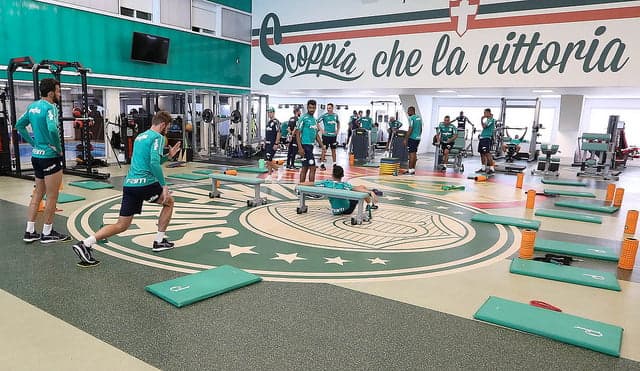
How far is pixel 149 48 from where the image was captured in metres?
12.6

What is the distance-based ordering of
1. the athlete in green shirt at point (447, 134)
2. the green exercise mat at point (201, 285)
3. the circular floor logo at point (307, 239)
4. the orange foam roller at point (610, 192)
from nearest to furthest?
the green exercise mat at point (201, 285), the circular floor logo at point (307, 239), the orange foam roller at point (610, 192), the athlete in green shirt at point (447, 134)

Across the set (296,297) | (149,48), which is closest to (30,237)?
(296,297)

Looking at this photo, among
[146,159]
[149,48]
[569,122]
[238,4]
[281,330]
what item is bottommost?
[281,330]

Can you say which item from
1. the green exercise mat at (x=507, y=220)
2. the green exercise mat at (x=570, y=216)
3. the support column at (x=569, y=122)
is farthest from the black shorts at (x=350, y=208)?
the support column at (x=569, y=122)

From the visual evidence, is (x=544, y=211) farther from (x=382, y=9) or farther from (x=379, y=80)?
(x=382, y=9)

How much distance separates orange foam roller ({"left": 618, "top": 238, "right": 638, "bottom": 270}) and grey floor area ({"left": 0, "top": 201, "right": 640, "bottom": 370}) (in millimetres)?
2170

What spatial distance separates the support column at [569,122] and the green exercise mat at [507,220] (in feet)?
30.6

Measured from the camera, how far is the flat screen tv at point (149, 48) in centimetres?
1224

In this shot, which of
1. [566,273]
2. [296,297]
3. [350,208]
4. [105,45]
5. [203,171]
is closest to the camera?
[296,297]

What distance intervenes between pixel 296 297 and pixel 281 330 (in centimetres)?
56

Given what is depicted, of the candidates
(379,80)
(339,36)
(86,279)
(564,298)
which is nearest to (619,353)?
(564,298)

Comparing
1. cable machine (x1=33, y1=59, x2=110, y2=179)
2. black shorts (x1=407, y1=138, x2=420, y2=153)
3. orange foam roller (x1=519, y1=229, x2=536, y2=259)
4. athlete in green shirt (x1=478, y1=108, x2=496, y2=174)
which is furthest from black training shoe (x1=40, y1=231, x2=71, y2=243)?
athlete in green shirt (x1=478, y1=108, x2=496, y2=174)

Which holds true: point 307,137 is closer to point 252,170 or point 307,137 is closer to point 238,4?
point 252,170

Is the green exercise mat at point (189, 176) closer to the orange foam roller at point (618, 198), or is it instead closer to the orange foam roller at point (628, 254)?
the orange foam roller at point (628, 254)
